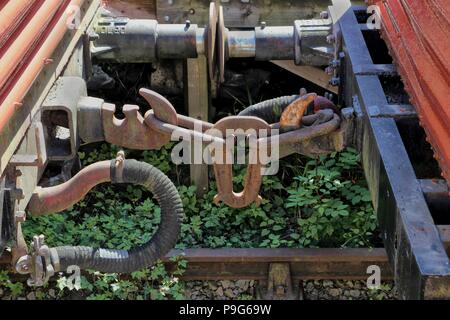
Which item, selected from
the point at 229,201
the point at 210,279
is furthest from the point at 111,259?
the point at 210,279

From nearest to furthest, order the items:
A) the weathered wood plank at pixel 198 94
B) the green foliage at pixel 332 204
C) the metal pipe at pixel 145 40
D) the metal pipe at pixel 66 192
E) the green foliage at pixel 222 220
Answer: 1. the metal pipe at pixel 66 192
2. the metal pipe at pixel 145 40
3. the green foliage at pixel 222 220
4. the green foliage at pixel 332 204
5. the weathered wood plank at pixel 198 94

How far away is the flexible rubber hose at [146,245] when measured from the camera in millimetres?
3354

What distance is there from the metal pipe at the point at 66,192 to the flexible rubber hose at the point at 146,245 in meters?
0.11

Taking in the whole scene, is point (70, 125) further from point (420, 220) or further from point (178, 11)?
point (178, 11)

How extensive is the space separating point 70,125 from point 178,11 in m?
2.62

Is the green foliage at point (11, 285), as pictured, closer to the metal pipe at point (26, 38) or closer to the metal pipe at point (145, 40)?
the metal pipe at point (145, 40)

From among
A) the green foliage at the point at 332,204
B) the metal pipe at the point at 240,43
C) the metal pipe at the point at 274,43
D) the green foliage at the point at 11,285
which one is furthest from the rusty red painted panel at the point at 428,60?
the green foliage at the point at 11,285

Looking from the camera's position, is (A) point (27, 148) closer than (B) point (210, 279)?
Yes

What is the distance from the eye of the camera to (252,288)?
17.5 feet

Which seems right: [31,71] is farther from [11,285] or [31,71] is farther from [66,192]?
[11,285]

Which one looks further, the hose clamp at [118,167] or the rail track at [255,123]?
the hose clamp at [118,167]

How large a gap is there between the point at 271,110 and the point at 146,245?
35.3 inches

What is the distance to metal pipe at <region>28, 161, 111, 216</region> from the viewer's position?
3.19m

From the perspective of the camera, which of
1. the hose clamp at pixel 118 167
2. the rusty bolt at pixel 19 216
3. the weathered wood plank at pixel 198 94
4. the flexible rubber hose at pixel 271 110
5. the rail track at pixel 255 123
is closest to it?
the rail track at pixel 255 123
